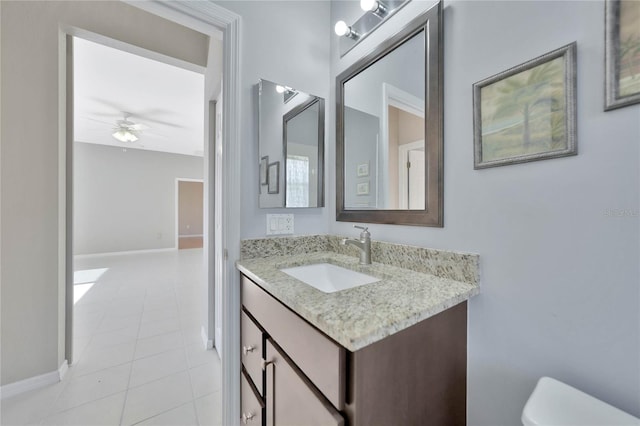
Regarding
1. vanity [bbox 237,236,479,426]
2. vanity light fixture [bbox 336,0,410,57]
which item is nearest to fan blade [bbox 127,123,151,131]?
vanity light fixture [bbox 336,0,410,57]

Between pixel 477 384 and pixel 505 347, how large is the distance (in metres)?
0.18

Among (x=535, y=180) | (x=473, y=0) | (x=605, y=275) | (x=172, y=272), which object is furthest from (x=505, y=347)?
(x=172, y=272)

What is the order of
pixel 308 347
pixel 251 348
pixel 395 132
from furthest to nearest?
1. pixel 395 132
2. pixel 251 348
3. pixel 308 347

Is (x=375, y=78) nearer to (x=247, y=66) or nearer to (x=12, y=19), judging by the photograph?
(x=247, y=66)

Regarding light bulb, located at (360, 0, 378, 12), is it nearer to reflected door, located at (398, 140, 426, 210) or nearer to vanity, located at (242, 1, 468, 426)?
vanity, located at (242, 1, 468, 426)

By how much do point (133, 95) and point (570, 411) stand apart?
178 inches

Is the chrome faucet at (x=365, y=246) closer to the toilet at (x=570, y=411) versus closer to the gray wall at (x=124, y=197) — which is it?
the toilet at (x=570, y=411)

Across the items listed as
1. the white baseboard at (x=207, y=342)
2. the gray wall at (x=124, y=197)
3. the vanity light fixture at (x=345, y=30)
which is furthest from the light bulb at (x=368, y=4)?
the gray wall at (x=124, y=197)

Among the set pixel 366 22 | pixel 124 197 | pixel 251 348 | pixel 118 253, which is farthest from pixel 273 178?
pixel 118 253

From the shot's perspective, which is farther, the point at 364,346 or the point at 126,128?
the point at 126,128

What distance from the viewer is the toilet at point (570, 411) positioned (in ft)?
1.69

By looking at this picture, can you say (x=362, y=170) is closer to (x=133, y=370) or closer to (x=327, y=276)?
(x=327, y=276)

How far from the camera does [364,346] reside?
0.50m

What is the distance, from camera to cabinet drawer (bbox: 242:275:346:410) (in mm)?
541
